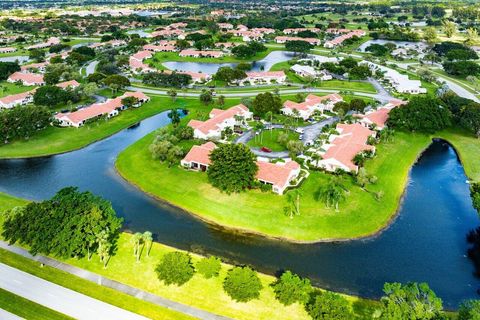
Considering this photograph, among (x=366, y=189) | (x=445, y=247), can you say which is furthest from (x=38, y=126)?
(x=445, y=247)

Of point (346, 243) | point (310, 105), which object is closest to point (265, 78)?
point (310, 105)

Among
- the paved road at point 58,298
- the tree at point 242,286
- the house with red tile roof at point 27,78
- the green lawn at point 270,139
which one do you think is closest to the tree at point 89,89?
the house with red tile roof at point 27,78

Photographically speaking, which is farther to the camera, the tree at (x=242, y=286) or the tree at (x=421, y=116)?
the tree at (x=421, y=116)

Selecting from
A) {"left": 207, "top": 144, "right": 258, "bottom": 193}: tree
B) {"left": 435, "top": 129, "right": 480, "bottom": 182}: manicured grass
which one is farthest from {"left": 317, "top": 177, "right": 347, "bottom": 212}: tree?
{"left": 435, "top": 129, "right": 480, "bottom": 182}: manicured grass

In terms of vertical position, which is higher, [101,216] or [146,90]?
[101,216]

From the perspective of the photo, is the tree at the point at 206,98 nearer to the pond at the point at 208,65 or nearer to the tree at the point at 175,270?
the pond at the point at 208,65

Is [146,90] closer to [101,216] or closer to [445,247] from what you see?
[101,216]

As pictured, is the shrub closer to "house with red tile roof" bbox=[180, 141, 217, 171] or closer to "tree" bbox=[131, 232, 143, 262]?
"tree" bbox=[131, 232, 143, 262]
